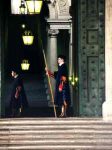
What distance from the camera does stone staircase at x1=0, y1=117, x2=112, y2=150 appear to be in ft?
56.2

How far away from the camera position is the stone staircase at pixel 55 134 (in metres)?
17.1

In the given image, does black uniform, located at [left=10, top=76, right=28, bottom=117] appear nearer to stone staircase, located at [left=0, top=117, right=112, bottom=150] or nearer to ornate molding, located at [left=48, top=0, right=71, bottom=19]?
stone staircase, located at [left=0, top=117, right=112, bottom=150]

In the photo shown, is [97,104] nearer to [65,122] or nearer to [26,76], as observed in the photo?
[65,122]

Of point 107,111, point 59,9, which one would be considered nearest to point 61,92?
point 107,111

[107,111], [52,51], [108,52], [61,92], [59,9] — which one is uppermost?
[108,52]

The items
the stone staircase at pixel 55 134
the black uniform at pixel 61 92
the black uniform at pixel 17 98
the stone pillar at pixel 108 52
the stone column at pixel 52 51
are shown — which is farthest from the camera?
the stone column at pixel 52 51

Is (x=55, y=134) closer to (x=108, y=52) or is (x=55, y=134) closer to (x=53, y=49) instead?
(x=108, y=52)

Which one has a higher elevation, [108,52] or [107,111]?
[108,52]

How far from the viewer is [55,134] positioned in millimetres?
17562

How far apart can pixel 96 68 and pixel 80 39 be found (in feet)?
2.87

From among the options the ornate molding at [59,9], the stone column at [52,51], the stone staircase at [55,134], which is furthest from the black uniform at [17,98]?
the ornate molding at [59,9]

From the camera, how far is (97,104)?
64.0ft

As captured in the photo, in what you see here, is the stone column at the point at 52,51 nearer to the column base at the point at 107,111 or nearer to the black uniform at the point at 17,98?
the black uniform at the point at 17,98

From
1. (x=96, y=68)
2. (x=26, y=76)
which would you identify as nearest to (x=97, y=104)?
(x=96, y=68)
